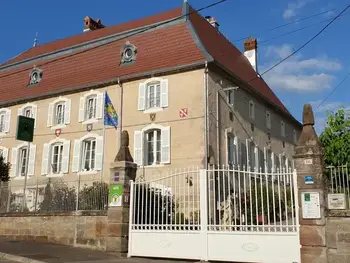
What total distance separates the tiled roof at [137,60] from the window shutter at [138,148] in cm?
307

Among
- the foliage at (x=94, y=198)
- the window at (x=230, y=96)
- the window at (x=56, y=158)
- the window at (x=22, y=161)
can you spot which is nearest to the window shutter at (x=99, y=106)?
the window at (x=56, y=158)

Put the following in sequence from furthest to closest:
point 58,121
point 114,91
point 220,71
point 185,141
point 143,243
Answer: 1. point 58,121
2. point 114,91
3. point 220,71
4. point 185,141
5. point 143,243

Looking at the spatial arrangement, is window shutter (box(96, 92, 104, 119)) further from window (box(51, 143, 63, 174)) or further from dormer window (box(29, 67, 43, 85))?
dormer window (box(29, 67, 43, 85))

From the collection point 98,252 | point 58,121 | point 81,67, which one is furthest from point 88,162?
point 98,252

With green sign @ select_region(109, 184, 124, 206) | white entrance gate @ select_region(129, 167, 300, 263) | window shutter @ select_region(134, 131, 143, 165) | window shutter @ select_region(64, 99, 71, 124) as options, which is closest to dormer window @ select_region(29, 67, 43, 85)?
window shutter @ select_region(64, 99, 71, 124)

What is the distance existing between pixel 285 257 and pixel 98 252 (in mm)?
4936

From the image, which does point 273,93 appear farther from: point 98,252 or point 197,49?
point 98,252

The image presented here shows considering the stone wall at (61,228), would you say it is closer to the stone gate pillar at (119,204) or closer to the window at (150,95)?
the stone gate pillar at (119,204)

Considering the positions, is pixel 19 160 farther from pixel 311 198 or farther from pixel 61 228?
pixel 311 198

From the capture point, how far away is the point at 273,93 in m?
29.9

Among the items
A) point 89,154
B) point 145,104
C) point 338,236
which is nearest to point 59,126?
point 89,154

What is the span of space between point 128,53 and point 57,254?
1335 centimetres

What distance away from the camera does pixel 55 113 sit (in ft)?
74.5

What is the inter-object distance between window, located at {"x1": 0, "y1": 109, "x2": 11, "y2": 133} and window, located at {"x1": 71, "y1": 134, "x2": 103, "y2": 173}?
18.4ft
